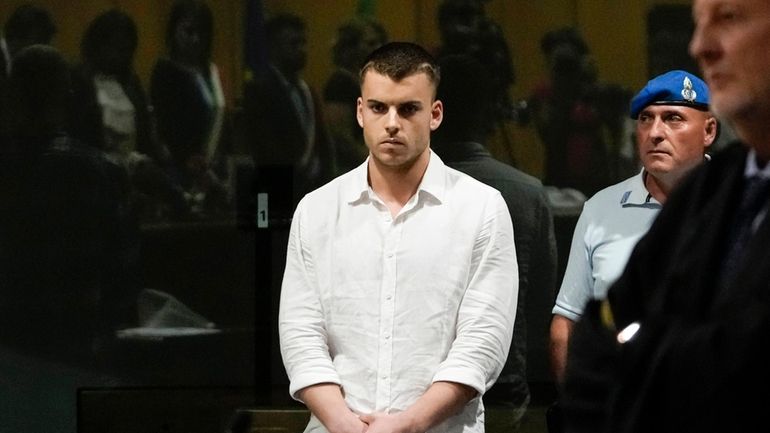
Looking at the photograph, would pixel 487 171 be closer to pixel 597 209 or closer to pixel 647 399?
pixel 597 209

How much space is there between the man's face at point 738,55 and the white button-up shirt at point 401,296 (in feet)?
5.91

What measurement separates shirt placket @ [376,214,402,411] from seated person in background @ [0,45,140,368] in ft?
5.53

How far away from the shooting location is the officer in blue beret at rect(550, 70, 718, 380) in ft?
12.2

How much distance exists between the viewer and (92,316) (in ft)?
16.1

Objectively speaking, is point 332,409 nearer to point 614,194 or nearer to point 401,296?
point 401,296

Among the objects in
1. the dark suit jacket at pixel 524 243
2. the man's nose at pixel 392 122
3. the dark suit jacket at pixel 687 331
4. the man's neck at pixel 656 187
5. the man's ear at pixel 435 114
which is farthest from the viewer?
the dark suit jacket at pixel 524 243

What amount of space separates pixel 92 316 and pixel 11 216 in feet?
1.45

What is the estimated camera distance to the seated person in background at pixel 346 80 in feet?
Answer: 16.1

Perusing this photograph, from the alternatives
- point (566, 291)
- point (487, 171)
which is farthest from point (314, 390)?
point (487, 171)

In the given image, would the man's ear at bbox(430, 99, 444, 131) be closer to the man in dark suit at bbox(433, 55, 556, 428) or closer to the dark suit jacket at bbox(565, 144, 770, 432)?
the man in dark suit at bbox(433, 55, 556, 428)

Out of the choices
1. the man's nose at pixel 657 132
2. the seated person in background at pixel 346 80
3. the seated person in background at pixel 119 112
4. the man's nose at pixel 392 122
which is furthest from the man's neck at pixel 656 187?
the seated person in background at pixel 119 112

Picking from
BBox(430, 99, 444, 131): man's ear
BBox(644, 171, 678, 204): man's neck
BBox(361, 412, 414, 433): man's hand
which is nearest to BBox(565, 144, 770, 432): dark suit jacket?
BBox(361, 412, 414, 433): man's hand

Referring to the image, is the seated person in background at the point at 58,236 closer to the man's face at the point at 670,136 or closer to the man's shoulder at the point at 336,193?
the man's shoulder at the point at 336,193

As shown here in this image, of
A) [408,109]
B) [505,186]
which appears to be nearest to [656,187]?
[408,109]
